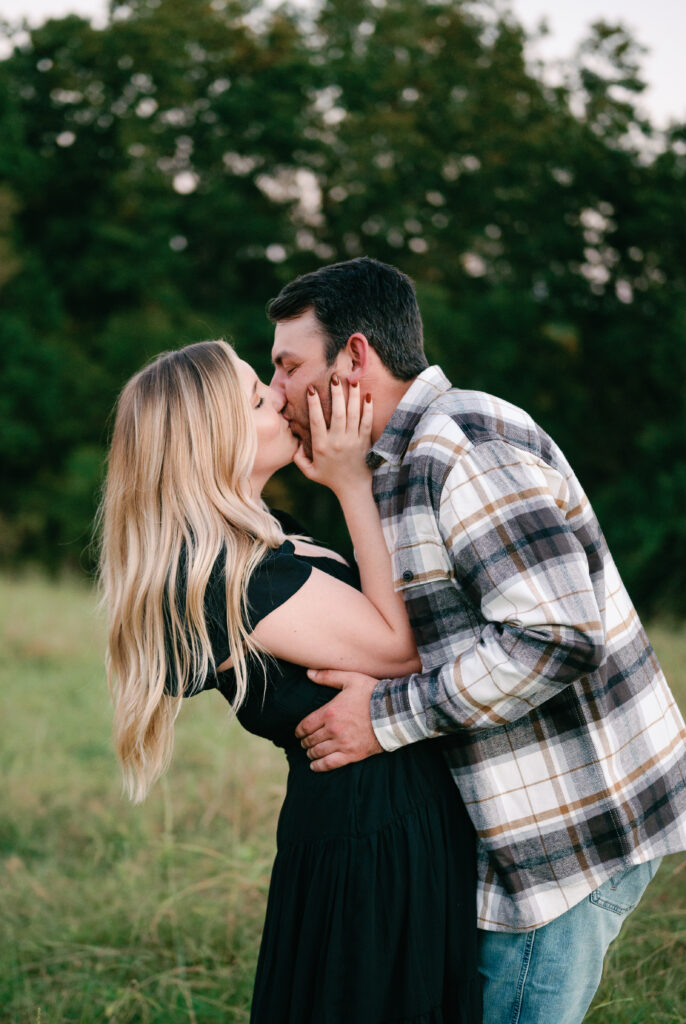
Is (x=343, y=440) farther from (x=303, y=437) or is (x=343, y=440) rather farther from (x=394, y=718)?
(x=394, y=718)

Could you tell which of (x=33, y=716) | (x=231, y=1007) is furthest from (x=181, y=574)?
(x=33, y=716)

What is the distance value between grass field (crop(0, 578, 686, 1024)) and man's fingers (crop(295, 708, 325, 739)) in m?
0.71

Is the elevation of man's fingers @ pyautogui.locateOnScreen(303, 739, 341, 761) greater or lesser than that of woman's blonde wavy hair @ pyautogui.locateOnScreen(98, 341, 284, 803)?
lesser

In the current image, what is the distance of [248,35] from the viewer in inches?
862

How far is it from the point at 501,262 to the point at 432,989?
19.4m

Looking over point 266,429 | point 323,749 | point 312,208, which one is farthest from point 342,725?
point 312,208

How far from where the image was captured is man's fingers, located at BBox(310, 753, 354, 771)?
2168 millimetres

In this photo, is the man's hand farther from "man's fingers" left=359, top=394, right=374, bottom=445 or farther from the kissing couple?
"man's fingers" left=359, top=394, right=374, bottom=445

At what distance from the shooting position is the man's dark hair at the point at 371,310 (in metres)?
2.49

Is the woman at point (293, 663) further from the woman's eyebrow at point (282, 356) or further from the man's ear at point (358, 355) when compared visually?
the woman's eyebrow at point (282, 356)

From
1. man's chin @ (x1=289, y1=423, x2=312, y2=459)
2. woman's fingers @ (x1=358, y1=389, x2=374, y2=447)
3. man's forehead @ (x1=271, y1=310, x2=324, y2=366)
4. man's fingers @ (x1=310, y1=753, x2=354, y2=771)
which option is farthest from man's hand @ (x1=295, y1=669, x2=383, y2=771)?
man's forehead @ (x1=271, y1=310, x2=324, y2=366)

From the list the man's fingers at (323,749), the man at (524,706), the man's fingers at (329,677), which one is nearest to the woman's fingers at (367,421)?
the man at (524,706)

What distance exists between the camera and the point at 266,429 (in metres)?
2.54

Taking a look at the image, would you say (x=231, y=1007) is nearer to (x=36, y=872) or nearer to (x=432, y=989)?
(x=432, y=989)
